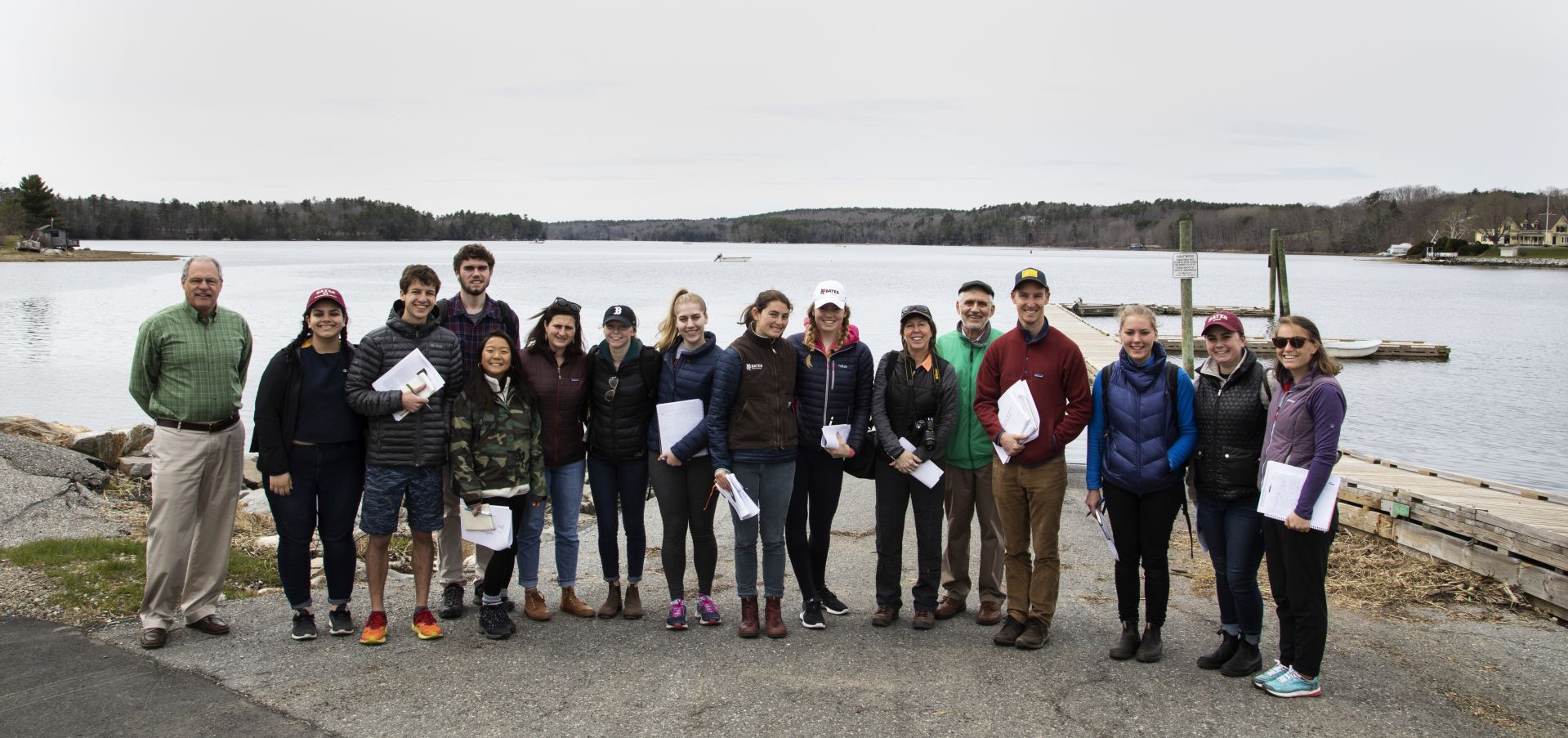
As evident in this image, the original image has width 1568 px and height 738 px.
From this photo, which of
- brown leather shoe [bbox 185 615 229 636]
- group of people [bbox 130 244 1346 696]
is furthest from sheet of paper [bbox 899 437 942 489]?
brown leather shoe [bbox 185 615 229 636]

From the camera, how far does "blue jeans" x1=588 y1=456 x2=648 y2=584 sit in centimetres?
570

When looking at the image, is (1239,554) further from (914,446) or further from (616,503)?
(616,503)

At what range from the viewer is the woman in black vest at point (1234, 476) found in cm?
480

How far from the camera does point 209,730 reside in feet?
13.5

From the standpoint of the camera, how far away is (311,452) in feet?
16.9

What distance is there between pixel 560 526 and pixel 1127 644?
10.7ft

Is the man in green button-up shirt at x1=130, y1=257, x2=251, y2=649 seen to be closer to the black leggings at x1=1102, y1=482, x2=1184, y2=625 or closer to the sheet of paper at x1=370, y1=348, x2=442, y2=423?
the sheet of paper at x1=370, y1=348, x2=442, y2=423

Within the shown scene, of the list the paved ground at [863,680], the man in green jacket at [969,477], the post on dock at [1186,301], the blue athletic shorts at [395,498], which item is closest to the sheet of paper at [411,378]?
the blue athletic shorts at [395,498]

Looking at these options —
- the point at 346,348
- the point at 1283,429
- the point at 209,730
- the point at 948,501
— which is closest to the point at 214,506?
the point at 346,348

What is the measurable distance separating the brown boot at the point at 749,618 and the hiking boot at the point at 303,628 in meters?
2.31

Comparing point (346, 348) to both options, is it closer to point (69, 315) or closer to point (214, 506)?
point (214, 506)

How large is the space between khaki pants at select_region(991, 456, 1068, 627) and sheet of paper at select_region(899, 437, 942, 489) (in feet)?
1.10

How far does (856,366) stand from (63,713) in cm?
407

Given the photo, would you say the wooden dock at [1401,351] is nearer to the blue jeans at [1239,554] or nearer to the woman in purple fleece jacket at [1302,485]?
the blue jeans at [1239,554]
